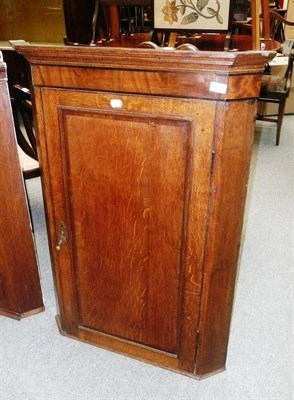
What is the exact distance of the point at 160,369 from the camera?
61.7 inches

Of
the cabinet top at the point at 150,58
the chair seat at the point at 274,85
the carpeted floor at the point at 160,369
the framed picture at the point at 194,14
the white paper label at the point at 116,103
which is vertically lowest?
the carpeted floor at the point at 160,369

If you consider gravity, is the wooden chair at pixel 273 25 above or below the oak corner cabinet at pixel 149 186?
above

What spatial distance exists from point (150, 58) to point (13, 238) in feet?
3.44

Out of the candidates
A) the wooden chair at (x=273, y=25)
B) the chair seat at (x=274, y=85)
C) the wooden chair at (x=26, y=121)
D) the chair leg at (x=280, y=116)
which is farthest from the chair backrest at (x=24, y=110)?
the chair leg at (x=280, y=116)

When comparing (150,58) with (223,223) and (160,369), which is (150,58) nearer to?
(223,223)

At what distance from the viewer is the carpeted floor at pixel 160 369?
148cm

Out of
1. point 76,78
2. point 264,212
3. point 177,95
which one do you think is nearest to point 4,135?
point 76,78

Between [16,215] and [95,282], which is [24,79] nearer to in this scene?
[16,215]

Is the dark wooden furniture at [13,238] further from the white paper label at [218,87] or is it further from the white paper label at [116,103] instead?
the white paper label at [218,87]

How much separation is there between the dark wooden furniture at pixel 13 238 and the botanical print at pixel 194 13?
0.76 metres

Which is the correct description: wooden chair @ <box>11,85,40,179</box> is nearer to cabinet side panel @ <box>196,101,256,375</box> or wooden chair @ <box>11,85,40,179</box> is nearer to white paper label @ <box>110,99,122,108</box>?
white paper label @ <box>110,99,122,108</box>

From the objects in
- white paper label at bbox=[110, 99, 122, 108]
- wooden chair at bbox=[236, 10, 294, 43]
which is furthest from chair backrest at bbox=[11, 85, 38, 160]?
wooden chair at bbox=[236, 10, 294, 43]

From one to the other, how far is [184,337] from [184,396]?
24 cm

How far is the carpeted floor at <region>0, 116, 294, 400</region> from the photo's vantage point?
1479 millimetres
